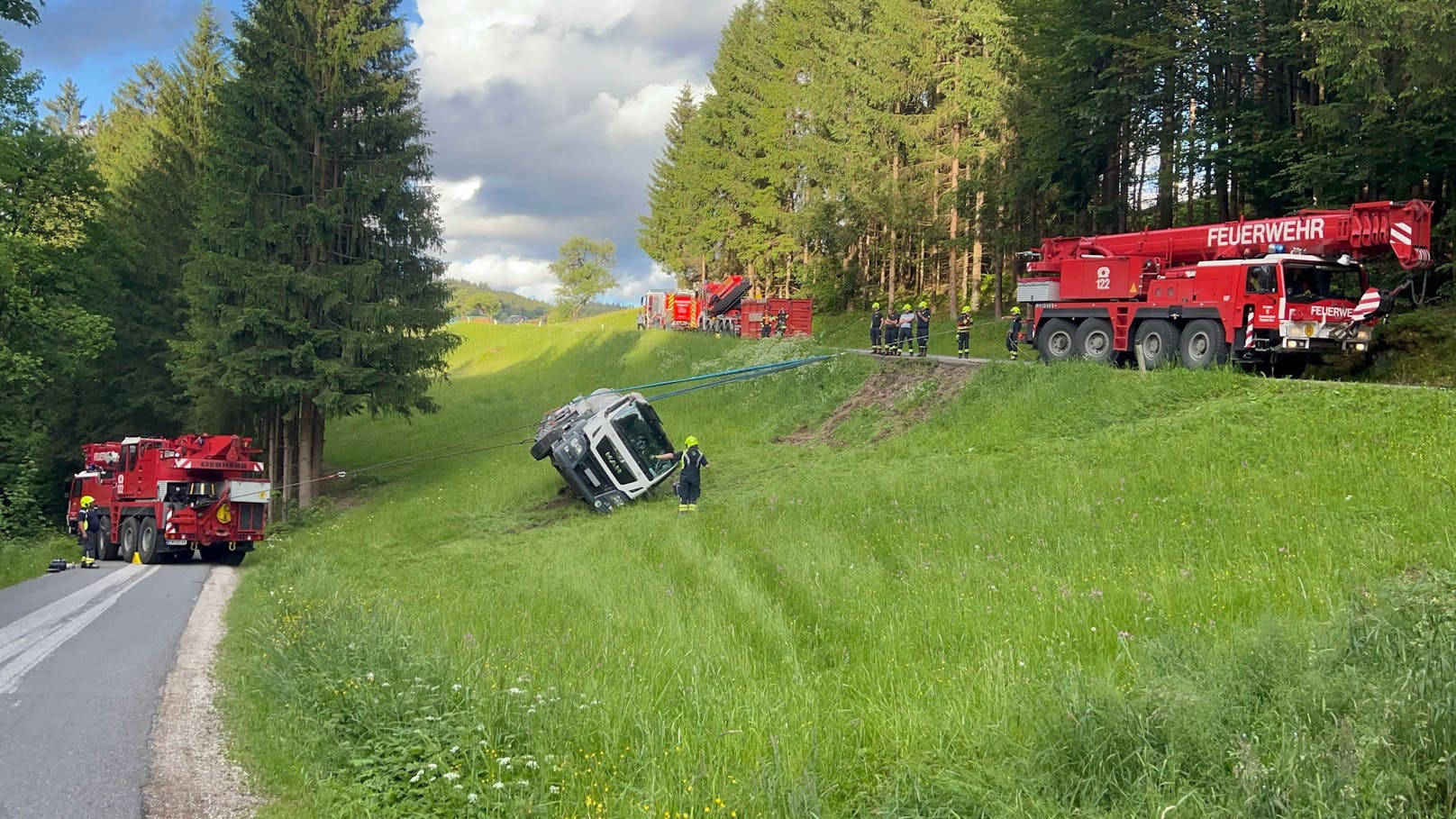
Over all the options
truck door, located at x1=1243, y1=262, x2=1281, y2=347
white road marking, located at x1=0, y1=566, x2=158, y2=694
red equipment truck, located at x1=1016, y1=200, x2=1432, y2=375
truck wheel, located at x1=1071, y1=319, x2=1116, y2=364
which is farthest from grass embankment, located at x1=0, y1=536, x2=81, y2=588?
truck door, located at x1=1243, y1=262, x2=1281, y2=347

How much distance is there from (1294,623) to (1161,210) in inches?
955

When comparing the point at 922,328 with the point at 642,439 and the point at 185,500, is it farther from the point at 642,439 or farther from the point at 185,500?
the point at 185,500

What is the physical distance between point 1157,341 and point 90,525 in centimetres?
2619

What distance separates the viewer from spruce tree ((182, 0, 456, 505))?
2330cm

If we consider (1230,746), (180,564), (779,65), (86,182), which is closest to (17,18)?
(86,182)

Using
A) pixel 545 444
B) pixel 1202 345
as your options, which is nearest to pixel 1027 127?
pixel 1202 345

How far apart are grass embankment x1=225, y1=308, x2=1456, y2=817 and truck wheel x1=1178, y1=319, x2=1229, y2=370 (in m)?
1.61

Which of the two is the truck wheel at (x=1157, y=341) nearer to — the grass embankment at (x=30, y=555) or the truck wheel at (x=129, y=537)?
the grass embankment at (x=30, y=555)

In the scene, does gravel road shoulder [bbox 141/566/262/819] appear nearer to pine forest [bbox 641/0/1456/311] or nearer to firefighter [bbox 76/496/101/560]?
firefighter [bbox 76/496/101/560]

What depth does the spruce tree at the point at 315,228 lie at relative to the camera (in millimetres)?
23297

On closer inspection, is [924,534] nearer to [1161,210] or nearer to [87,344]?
[1161,210]

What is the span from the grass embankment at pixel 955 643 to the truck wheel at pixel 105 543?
10.8 meters

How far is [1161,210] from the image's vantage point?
2658 cm

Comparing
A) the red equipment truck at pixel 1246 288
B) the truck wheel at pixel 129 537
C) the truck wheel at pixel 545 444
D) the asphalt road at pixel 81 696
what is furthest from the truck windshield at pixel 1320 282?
the truck wheel at pixel 129 537
